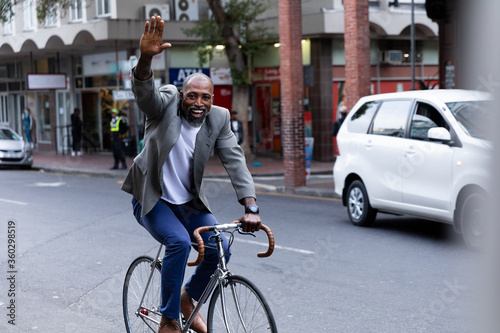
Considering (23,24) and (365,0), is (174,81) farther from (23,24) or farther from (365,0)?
(365,0)

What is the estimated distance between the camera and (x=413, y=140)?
9.19m

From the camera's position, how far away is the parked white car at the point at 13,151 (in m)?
24.6

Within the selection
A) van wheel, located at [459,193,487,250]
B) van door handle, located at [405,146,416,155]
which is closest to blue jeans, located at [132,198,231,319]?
van wheel, located at [459,193,487,250]

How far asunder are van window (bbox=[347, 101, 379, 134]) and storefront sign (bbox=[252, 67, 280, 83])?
1576 centimetres

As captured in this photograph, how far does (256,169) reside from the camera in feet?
72.4

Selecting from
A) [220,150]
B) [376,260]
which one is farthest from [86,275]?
[220,150]

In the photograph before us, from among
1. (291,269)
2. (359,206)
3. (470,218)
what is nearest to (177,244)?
(291,269)

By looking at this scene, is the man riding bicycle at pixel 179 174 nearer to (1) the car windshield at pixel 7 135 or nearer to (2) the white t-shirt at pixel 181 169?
(2) the white t-shirt at pixel 181 169

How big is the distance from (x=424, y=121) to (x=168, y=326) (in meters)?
Answer: 5.98

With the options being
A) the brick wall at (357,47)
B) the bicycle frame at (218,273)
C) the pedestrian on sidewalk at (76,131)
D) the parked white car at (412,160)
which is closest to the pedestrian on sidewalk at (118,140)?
the pedestrian on sidewalk at (76,131)

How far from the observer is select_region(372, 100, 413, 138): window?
9.54m

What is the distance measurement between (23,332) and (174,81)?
71.3ft

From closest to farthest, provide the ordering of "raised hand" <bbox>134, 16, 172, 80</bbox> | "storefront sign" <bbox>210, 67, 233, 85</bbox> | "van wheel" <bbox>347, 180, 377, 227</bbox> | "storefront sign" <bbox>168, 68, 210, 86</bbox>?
1. "raised hand" <bbox>134, 16, 172, 80</bbox>
2. "van wheel" <bbox>347, 180, 377, 227</bbox>
3. "storefront sign" <bbox>168, 68, 210, 86</bbox>
4. "storefront sign" <bbox>210, 67, 233, 85</bbox>

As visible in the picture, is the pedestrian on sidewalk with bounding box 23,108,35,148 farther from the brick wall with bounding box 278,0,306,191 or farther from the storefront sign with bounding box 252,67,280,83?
the brick wall with bounding box 278,0,306,191
